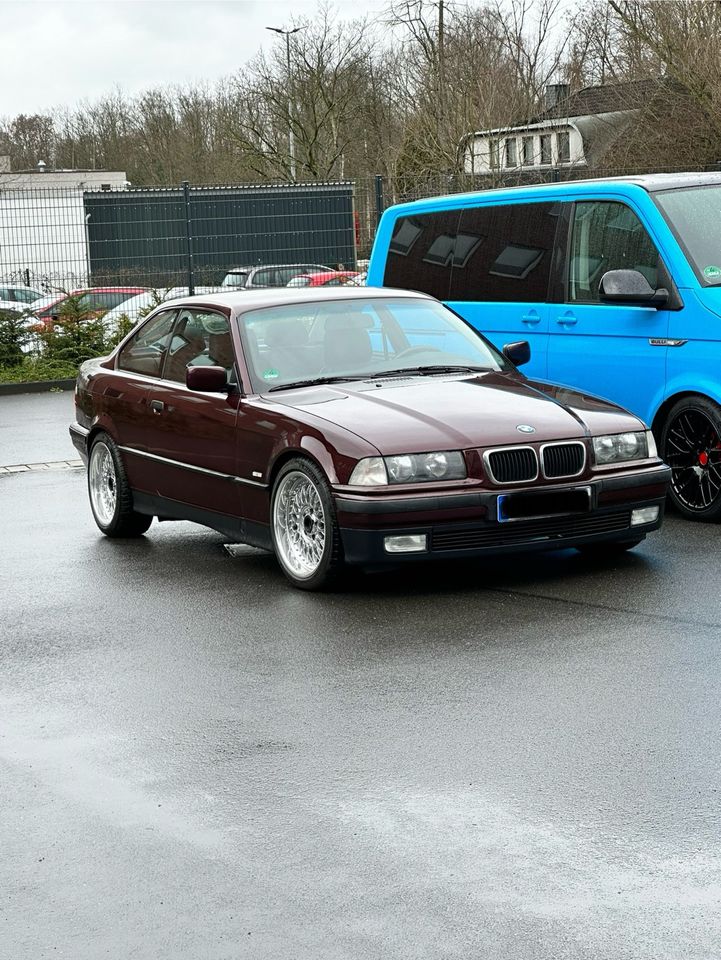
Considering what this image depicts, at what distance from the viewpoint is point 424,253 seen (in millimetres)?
11844

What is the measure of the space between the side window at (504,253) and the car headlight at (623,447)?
2.69 metres

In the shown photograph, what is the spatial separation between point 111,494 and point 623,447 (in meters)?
3.49

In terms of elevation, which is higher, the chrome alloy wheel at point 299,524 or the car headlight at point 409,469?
the car headlight at point 409,469

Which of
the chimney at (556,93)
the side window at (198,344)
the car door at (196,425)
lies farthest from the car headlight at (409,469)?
the chimney at (556,93)

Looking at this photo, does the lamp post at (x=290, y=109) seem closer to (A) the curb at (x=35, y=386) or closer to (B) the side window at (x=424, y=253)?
(A) the curb at (x=35, y=386)

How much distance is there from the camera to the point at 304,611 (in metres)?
7.48

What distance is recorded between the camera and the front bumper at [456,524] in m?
7.39

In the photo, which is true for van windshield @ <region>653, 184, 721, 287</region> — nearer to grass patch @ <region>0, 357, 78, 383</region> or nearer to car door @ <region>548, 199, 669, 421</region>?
car door @ <region>548, 199, 669, 421</region>

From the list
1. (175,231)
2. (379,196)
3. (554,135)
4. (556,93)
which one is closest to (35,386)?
(175,231)

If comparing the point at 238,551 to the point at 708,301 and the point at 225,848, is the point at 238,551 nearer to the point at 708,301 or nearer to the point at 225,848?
the point at 708,301

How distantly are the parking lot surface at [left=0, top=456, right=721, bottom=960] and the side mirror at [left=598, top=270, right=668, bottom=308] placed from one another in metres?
1.85

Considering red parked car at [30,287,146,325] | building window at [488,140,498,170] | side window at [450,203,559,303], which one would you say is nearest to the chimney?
building window at [488,140,498,170]

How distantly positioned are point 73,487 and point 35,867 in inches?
322

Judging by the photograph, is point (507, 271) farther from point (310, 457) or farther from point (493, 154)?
point (493, 154)
